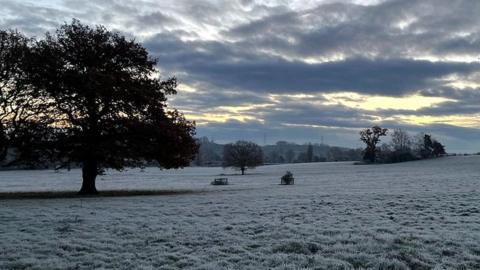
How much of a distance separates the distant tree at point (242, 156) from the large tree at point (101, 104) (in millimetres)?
69069

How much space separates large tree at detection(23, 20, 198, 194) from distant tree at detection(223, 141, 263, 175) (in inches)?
2719

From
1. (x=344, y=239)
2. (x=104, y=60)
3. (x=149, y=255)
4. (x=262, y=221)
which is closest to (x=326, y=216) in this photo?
(x=262, y=221)

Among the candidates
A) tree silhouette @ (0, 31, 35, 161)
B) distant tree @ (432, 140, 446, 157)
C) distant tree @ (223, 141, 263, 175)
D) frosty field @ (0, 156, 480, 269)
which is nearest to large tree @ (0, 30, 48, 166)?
tree silhouette @ (0, 31, 35, 161)

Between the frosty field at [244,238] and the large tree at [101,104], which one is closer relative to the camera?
the frosty field at [244,238]

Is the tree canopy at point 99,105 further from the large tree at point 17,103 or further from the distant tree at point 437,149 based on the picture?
the distant tree at point 437,149

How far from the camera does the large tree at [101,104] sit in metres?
33.1

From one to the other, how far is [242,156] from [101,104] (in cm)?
7187

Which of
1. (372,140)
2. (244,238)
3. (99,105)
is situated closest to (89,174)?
(99,105)

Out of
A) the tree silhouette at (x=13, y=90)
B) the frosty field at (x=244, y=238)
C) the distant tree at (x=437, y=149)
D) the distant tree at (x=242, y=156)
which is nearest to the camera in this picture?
the frosty field at (x=244, y=238)

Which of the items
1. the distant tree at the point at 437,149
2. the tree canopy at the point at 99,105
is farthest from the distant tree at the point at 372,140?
the tree canopy at the point at 99,105

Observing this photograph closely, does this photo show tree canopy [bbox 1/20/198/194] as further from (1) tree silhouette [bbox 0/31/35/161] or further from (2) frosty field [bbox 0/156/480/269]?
(2) frosty field [bbox 0/156/480/269]

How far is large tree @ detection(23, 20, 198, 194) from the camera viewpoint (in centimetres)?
3309

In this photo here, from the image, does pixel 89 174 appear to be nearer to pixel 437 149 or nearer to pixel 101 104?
pixel 101 104

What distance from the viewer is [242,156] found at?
10544cm
